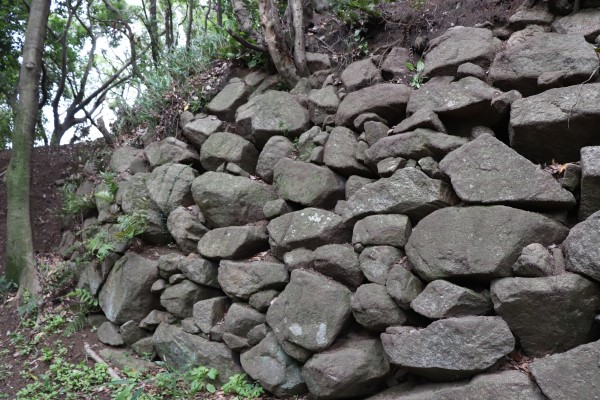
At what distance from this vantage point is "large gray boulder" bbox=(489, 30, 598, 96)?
14.6ft

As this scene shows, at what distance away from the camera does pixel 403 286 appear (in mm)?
4254

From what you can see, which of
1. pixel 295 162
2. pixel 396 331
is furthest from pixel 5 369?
pixel 396 331

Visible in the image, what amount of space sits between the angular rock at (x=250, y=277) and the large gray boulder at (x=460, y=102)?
2.23 m

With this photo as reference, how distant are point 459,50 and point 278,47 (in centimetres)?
263

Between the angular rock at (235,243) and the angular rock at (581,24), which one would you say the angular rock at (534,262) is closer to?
the angular rock at (581,24)

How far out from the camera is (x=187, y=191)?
21.0ft

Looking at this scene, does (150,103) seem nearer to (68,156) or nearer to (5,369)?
(68,156)

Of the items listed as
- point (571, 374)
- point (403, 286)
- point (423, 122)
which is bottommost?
point (571, 374)

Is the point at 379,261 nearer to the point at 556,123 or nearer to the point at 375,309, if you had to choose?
the point at 375,309

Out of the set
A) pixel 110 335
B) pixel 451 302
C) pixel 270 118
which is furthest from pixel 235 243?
pixel 451 302

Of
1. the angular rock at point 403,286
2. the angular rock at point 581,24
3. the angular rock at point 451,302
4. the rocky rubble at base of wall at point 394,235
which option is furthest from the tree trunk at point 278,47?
the angular rock at point 451,302

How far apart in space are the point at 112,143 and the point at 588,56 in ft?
22.8

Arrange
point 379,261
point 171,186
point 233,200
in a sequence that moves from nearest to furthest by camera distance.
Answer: point 379,261, point 233,200, point 171,186

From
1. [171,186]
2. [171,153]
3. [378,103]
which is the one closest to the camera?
[378,103]
